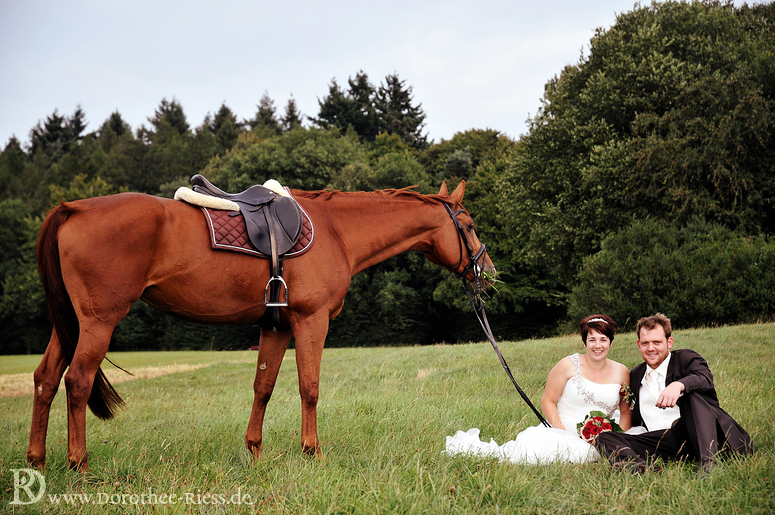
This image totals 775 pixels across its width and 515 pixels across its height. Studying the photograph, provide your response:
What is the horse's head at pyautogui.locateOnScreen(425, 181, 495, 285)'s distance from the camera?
5426 mm

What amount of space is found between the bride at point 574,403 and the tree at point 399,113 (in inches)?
1819

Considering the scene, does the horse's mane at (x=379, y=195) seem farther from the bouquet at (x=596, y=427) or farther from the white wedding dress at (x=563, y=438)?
the bouquet at (x=596, y=427)

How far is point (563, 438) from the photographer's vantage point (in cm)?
476

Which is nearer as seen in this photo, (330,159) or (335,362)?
(335,362)

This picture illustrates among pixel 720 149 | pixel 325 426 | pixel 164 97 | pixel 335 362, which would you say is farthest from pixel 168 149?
pixel 325 426

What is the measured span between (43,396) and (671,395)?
487 cm

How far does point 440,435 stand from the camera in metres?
5.32

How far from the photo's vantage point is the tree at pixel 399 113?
51125mm

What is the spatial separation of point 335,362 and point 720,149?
15.8m

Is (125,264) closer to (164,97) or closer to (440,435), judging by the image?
(440,435)

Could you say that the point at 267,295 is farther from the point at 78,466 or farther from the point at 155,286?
the point at 78,466

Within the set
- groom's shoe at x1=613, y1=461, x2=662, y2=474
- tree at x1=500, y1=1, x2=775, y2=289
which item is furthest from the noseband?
tree at x1=500, y1=1, x2=775, y2=289

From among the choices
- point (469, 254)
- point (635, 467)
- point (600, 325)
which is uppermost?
point (469, 254)

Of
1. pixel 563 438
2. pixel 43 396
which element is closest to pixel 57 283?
pixel 43 396
